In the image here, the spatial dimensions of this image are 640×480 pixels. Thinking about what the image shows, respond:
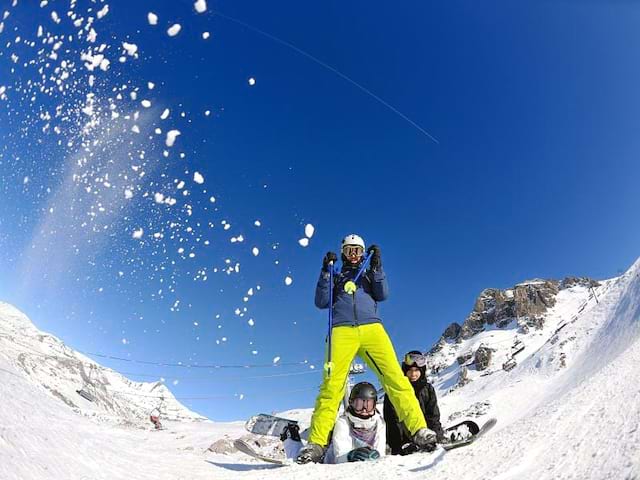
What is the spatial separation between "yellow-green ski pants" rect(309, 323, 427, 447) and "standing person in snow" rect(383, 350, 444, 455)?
0.55 m

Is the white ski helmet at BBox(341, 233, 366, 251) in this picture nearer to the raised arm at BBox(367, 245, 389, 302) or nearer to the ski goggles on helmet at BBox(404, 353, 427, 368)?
the raised arm at BBox(367, 245, 389, 302)

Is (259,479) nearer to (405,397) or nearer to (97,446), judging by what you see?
(97,446)

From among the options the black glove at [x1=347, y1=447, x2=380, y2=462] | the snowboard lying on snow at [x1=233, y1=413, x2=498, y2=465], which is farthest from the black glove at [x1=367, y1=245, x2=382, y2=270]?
the black glove at [x1=347, y1=447, x2=380, y2=462]

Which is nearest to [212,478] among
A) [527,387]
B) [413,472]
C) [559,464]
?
[413,472]

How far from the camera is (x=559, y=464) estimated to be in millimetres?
1885

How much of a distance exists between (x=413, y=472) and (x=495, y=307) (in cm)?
11902

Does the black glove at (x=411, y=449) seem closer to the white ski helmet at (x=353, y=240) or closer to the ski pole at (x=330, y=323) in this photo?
the ski pole at (x=330, y=323)

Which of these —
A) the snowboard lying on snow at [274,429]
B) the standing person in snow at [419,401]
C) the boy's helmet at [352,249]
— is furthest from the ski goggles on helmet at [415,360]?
the boy's helmet at [352,249]

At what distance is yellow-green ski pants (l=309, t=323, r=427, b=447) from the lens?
13.3 feet

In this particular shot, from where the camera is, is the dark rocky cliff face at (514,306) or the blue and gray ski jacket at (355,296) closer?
the blue and gray ski jacket at (355,296)

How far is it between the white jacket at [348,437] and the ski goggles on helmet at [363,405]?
8cm

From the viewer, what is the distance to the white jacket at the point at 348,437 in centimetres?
383

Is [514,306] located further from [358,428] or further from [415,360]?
[358,428]

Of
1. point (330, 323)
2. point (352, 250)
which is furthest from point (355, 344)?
point (352, 250)
